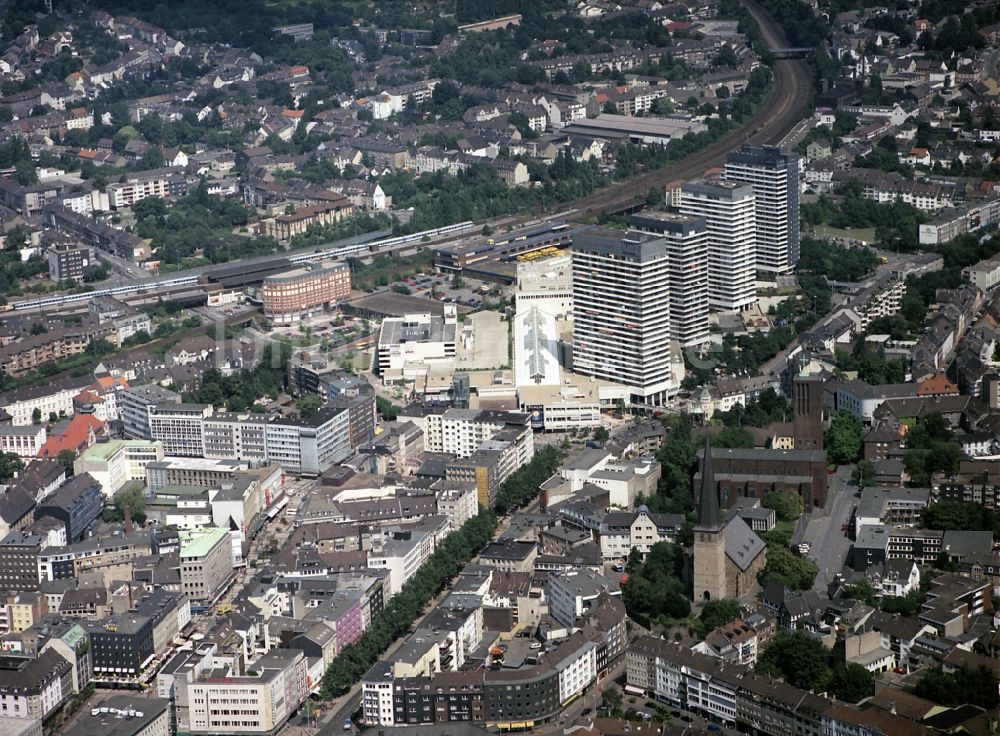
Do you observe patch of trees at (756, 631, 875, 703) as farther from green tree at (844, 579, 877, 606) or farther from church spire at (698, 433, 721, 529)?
church spire at (698, 433, 721, 529)

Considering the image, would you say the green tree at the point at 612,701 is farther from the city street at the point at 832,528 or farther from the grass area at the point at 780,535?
the grass area at the point at 780,535

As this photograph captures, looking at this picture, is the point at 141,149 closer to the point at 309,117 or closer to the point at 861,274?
the point at 309,117

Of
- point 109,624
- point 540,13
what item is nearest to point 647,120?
point 540,13

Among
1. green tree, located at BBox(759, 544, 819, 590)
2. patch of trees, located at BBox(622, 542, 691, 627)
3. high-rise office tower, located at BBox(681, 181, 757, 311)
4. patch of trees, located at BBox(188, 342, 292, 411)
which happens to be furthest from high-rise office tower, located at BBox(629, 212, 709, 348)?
patch of trees, located at BBox(622, 542, 691, 627)

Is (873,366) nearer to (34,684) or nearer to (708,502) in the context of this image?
(708,502)

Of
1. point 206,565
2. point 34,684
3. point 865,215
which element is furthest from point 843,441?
point 865,215
